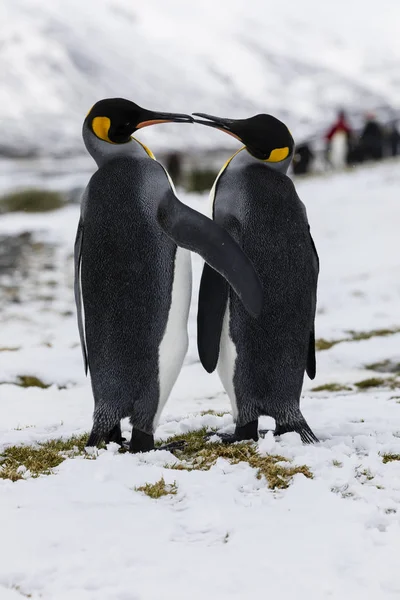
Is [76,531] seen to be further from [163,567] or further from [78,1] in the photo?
[78,1]

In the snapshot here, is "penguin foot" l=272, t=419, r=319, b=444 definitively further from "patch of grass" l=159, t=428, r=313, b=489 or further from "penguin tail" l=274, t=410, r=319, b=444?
"patch of grass" l=159, t=428, r=313, b=489

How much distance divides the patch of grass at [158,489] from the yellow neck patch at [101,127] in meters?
1.57

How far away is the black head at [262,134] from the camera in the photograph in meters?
3.60

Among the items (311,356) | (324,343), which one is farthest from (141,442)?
(324,343)

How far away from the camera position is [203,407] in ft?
16.4

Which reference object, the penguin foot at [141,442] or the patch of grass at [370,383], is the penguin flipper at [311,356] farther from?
the patch of grass at [370,383]

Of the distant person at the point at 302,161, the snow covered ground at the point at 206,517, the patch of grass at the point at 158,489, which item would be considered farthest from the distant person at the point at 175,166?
the patch of grass at the point at 158,489

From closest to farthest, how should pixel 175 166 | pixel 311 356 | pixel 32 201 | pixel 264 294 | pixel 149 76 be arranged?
pixel 264 294
pixel 311 356
pixel 32 201
pixel 175 166
pixel 149 76

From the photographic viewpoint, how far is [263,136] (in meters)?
3.62

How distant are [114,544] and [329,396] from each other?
289cm

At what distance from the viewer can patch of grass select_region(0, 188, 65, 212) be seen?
56.5ft

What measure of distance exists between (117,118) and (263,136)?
658 millimetres

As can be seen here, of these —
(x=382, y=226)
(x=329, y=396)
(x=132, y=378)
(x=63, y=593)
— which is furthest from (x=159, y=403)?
(x=382, y=226)

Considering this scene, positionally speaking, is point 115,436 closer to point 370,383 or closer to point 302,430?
point 302,430
